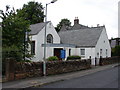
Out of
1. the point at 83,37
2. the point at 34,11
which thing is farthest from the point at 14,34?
the point at 34,11

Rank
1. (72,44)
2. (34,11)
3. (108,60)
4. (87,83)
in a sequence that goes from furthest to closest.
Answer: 1. (34,11)
2. (72,44)
3. (108,60)
4. (87,83)

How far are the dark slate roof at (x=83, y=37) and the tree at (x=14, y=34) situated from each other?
15.6m

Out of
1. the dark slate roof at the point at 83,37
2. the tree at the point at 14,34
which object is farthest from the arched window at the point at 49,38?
the tree at the point at 14,34

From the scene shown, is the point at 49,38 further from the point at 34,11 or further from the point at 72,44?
the point at 34,11

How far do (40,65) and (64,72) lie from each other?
3.63m

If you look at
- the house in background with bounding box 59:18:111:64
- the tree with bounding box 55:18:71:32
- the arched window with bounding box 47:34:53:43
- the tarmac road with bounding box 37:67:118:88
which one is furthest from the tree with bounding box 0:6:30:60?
the tree with bounding box 55:18:71:32

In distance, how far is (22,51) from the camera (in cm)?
1564

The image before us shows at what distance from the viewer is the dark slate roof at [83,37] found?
99.9 ft

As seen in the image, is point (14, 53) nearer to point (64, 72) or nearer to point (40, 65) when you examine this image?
point (40, 65)

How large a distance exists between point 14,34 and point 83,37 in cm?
1937

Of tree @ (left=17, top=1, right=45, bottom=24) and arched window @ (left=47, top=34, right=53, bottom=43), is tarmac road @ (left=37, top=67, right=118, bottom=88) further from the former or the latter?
tree @ (left=17, top=1, right=45, bottom=24)

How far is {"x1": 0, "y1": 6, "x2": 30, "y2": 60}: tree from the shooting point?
47.3 feet

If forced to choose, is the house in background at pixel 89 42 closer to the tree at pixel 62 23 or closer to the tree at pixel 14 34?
the tree at pixel 14 34

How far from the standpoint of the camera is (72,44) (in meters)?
30.5
